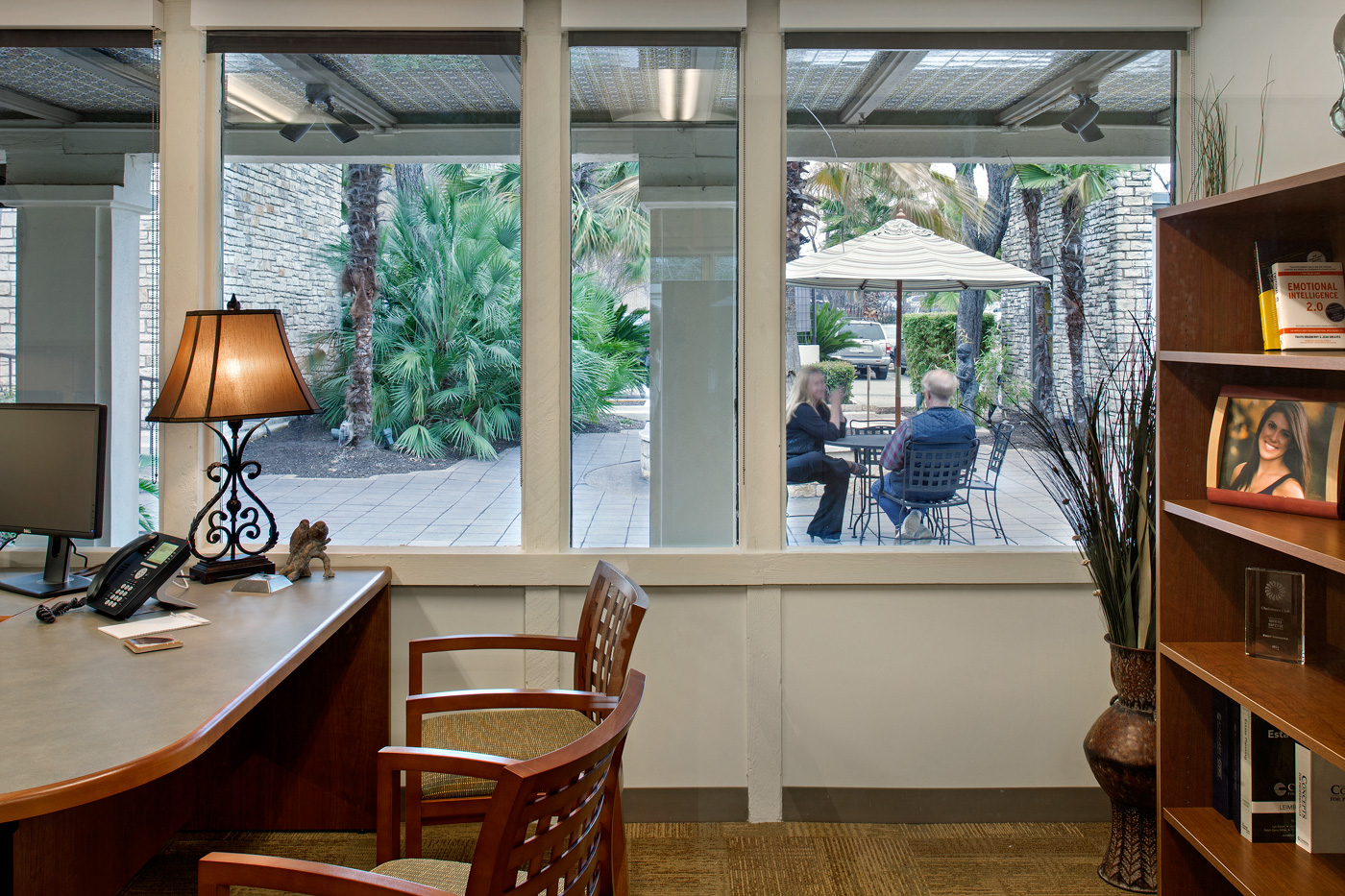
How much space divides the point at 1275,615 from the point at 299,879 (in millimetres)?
1959

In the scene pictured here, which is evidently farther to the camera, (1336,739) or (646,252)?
(646,252)

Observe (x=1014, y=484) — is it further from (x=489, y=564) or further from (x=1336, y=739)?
(x=489, y=564)

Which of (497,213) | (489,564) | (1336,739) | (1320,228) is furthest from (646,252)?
(1336,739)

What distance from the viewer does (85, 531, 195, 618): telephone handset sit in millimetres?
2057

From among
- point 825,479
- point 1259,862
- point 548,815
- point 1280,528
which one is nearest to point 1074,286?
point 825,479

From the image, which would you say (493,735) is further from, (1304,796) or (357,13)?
(357,13)

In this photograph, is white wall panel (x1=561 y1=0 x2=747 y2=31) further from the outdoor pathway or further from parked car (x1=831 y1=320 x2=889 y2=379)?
the outdoor pathway

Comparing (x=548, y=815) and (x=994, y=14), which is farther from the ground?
(x=994, y=14)

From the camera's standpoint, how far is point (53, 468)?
240 centimetres

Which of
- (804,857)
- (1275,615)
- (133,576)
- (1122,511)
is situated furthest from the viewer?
(804,857)

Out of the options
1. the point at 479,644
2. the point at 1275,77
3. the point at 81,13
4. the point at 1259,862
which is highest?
the point at 81,13

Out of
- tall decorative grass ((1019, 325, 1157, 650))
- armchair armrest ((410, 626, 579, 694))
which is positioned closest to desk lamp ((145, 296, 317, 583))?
armchair armrest ((410, 626, 579, 694))

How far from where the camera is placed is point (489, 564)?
8.95 feet

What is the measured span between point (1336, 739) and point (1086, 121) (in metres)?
1.97
